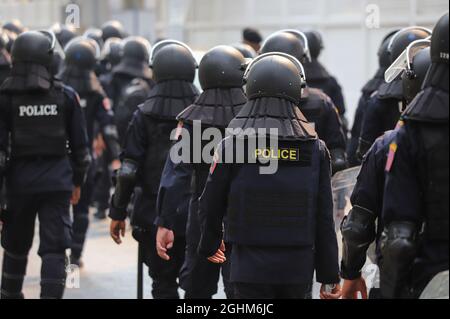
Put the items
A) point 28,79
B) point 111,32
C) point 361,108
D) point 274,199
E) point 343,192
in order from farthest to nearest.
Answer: point 111,32 → point 361,108 → point 28,79 → point 343,192 → point 274,199

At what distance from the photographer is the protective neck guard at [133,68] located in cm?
1224

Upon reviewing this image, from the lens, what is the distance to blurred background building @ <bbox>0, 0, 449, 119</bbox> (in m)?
16.9

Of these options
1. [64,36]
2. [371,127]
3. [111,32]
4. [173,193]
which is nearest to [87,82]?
[64,36]

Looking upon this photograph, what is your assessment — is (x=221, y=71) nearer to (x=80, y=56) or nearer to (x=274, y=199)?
(x=274, y=199)

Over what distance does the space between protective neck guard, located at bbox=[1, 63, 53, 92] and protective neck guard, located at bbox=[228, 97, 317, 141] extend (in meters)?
2.60

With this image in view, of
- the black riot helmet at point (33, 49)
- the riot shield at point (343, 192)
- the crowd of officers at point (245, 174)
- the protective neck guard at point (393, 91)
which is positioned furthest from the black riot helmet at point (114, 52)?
the riot shield at point (343, 192)

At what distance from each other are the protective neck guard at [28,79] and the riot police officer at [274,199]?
2598mm

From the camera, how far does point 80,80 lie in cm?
1112

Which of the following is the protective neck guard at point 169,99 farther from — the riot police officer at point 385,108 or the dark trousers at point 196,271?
the riot police officer at point 385,108

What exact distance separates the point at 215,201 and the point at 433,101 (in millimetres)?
1354

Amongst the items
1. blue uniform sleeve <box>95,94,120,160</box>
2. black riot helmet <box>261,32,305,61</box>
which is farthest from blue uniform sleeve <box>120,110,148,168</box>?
blue uniform sleeve <box>95,94,120,160</box>

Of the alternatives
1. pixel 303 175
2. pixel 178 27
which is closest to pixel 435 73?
pixel 303 175
